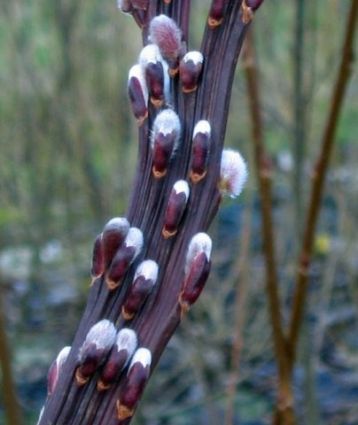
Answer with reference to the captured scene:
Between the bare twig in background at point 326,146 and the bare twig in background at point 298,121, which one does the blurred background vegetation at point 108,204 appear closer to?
the bare twig in background at point 298,121

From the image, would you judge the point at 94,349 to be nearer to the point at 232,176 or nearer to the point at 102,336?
the point at 102,336

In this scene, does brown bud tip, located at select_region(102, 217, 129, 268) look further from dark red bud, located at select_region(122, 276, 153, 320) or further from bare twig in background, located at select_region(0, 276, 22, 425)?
bare twig in background, located at select_region(0, 276, 22, 425)

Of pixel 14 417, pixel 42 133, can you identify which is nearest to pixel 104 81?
pixel 42 133

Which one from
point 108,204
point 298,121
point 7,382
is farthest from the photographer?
point 108,204

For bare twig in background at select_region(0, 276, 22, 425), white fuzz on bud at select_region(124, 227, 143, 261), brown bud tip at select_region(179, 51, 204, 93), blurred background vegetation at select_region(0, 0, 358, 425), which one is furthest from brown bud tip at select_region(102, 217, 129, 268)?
blurred background vegetation at select_region(0, 0, 358, 425)

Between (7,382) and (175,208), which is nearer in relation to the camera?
(175,208)

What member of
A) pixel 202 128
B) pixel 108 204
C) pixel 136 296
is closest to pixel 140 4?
pixel 202 128

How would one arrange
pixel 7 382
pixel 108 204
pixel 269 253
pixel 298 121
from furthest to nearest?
1. pixel 108 204
2. pixel 298 121
3. pixel 269 253
4. pixel 7 382

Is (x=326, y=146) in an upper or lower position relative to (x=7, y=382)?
upper

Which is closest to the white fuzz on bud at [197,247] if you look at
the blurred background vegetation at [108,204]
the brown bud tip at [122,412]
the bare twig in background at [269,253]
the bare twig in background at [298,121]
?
the brown bud tip at [122,412]
